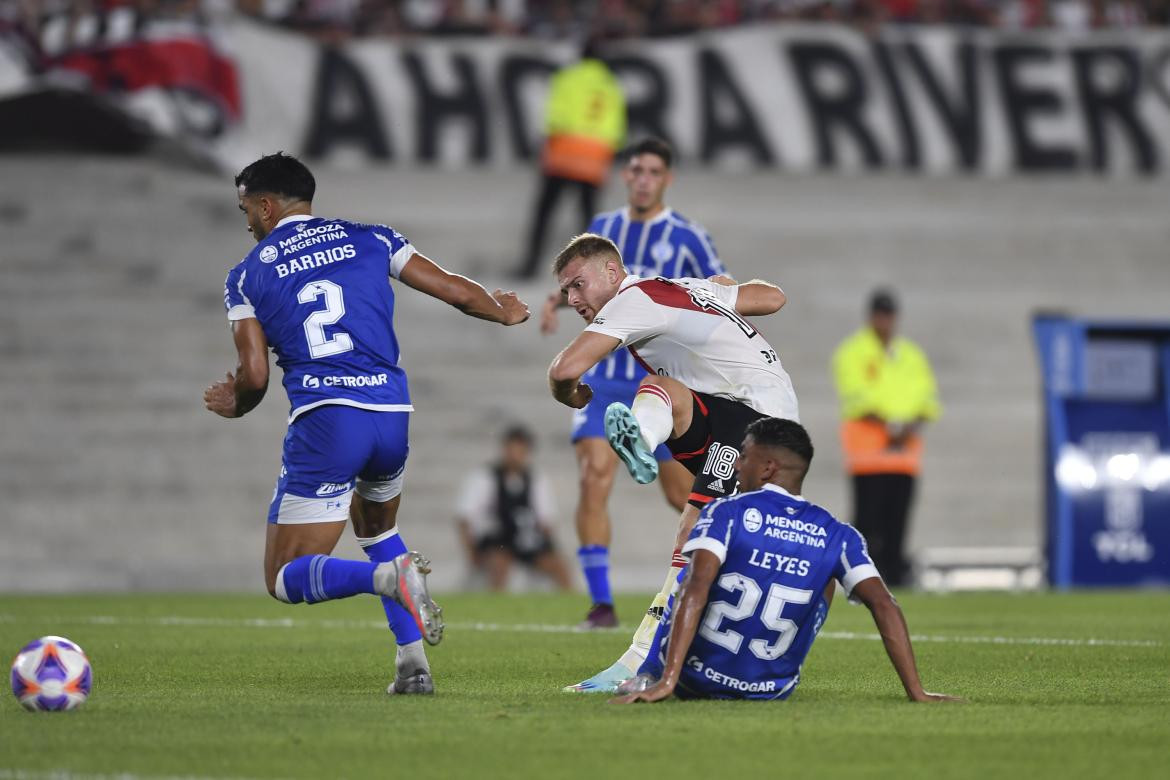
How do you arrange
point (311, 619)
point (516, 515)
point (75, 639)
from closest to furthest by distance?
point (75, 639)
point (311, 619)
point (516, 515)

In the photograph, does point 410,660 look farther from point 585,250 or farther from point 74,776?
point 74,776

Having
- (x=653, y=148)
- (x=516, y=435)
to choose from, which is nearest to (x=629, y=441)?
(x=653, y=148)

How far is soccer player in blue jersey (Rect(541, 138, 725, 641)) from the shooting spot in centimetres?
991

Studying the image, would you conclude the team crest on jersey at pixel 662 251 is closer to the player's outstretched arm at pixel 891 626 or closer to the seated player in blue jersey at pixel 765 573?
the seated player in blue jersey at pixel 765 573

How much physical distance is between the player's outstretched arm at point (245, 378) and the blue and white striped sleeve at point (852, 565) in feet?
6.91

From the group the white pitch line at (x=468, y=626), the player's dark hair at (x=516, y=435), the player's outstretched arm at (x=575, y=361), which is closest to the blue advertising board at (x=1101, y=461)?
the player's dark hair at (x=516, y=435)

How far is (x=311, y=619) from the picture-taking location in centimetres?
1125

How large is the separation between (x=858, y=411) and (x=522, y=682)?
795cm

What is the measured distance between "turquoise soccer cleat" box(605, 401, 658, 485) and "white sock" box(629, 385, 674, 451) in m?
0.12

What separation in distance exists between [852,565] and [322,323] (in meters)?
2.08

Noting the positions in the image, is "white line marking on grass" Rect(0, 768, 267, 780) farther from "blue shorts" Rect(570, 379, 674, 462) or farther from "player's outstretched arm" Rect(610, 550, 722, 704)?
"blue shorts" Rect(570, 379, 674, 462)

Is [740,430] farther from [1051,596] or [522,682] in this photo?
[1051,596]

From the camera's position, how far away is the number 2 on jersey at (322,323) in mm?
6602

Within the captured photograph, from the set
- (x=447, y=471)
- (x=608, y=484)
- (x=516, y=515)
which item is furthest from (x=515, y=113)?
(x=608, y=484)
